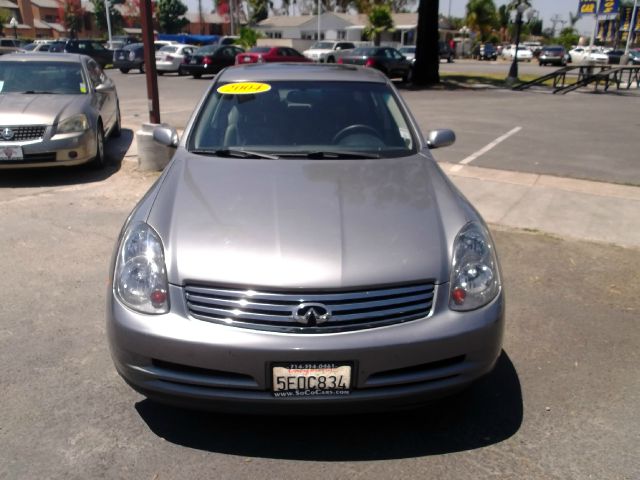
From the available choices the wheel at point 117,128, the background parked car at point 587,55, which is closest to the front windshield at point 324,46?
the background parked car at point 587,55

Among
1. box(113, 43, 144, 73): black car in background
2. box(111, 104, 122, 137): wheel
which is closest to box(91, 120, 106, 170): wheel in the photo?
box(111, 104, 122, 137): wheel

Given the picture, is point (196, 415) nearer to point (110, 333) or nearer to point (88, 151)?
point (110, 333)

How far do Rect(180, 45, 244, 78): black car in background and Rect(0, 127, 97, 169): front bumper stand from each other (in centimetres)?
1985

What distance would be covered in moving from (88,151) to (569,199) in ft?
19.7

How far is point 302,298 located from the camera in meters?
2.40

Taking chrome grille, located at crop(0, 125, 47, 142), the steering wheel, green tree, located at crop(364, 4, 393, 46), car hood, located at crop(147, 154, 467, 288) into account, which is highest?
green tree, located at crop(364, 4, 393, 46)

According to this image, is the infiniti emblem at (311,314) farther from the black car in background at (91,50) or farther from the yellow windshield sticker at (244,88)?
the black car in background at (91,50)

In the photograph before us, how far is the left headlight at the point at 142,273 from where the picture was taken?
8.23 feet

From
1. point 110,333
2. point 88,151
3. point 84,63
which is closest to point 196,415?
point 110,333

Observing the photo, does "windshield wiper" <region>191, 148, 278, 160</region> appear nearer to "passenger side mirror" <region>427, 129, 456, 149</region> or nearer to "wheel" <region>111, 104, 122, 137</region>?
"passenger side mirror" <region>427, 129, 456, 149</region>

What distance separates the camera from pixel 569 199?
22.8 ft

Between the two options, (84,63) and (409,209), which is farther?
(84,63)

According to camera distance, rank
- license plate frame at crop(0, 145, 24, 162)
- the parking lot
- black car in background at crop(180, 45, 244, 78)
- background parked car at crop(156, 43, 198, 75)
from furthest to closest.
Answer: background parked car at crop(156, 43, 198, 75) → black car in background at crop(180, 45, 244, 78) → license plate frame at crop(0, 145, 24, 162) → the parking lot

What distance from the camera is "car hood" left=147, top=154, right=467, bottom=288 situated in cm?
248
